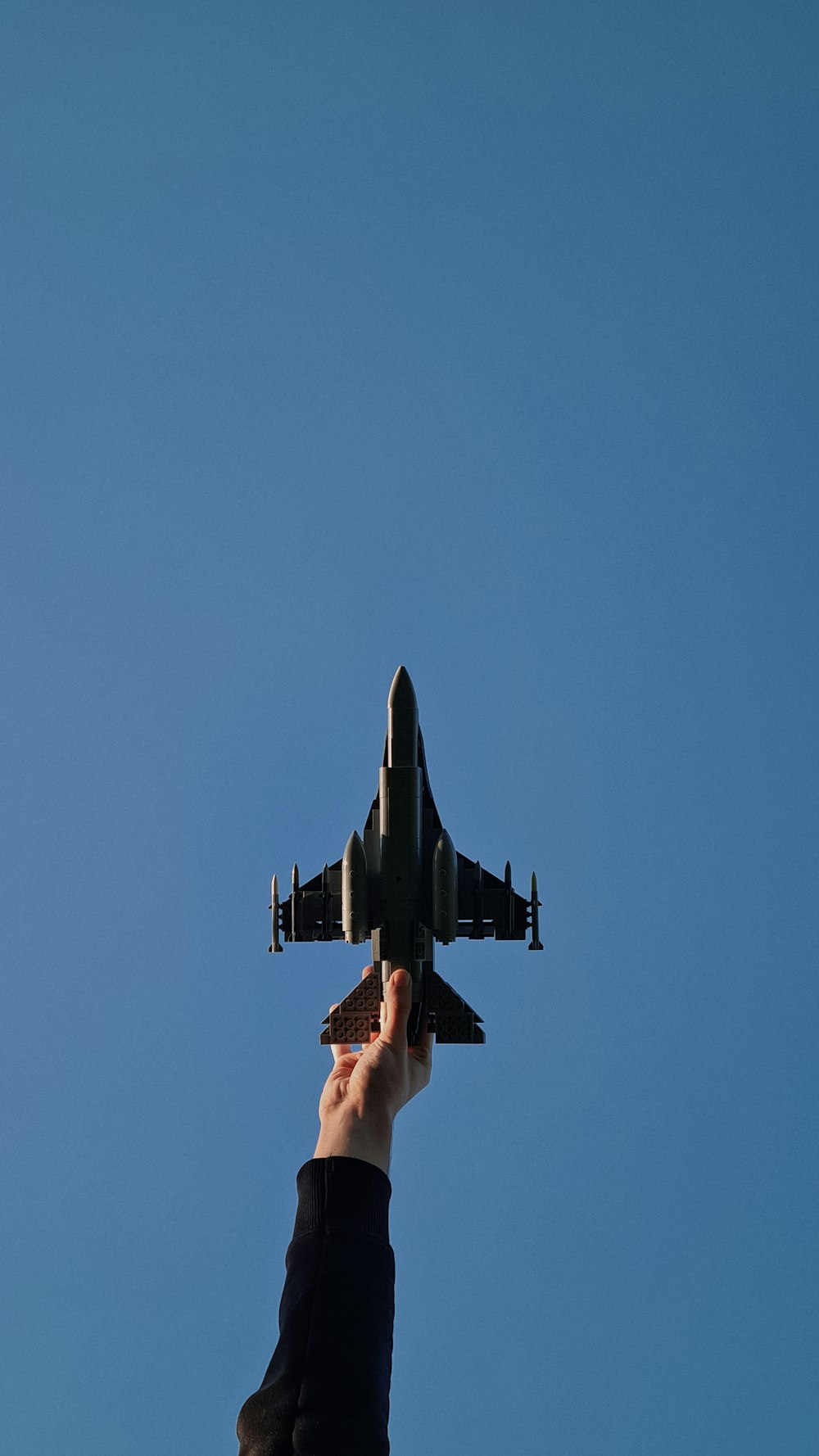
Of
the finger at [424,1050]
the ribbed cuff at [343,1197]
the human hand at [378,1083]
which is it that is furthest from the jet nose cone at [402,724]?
the ribbed cuff at [343,1197]

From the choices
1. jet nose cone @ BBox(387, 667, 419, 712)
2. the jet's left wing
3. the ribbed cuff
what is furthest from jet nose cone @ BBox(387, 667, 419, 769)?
the ribbed cuff

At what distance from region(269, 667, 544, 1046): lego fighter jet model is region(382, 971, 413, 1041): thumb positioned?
6.29 m

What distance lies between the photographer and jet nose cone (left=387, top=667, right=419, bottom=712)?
24.2 meters

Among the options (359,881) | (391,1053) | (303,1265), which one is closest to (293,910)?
(359,881)

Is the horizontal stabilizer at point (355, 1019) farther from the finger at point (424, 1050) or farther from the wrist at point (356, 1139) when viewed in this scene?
the wrist at point (356, 1139)

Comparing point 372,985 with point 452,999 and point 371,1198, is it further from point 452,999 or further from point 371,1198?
point 371,1198

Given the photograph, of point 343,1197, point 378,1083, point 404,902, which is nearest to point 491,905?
point 404,902

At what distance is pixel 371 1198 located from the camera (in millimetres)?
7078

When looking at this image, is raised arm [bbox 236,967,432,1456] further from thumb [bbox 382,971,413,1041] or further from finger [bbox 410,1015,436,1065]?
finger [bbox 410,1015,436,1065]

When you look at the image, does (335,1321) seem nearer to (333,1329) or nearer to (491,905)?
(333,1329)

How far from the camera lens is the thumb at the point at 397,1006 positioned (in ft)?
38.4

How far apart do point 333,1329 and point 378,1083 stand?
3.34m

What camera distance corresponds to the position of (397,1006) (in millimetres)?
13375

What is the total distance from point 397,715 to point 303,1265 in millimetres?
17804
